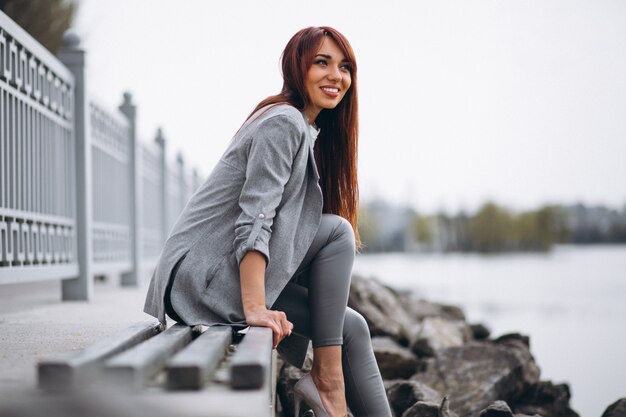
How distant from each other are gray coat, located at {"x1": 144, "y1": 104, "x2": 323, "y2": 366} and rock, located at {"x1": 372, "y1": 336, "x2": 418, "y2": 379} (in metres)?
2.67

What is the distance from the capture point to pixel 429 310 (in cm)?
858

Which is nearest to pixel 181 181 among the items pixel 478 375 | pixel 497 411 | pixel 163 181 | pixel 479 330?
pixel 163 181

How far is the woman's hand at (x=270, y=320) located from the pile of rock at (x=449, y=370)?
1.44 m

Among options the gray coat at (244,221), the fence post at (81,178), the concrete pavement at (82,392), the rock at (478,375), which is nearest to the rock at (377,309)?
the rock at (478,375)

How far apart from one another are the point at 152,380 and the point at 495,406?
2.34 metres

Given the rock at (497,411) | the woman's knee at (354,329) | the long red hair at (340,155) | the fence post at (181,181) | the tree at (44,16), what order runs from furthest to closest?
the fence post at (181,181) < the tree at (44,16) < the rock at (497,411) < the long red hair at (340,155) < the woman's knee at (354,329)

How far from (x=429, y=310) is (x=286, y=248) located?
6.33 m

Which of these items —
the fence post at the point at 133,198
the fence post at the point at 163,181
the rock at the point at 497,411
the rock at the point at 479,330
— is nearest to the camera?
the rock at the point at 497,411

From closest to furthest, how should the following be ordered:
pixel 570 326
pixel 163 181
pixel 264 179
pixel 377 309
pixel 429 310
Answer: pixel 264 179 → pixel 377 309 → pixel 429 310 → pixel 163 181 → pixel 570 326

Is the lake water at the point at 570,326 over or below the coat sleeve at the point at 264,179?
below

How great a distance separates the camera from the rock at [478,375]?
472 centimetres

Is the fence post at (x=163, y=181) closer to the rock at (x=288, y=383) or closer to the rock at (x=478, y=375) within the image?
the rock at (x=478, y=375)

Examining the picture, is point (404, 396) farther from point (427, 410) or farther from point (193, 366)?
point (193, 366)

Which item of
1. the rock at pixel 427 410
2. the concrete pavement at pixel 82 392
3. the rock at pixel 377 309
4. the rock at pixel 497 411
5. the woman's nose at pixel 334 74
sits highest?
the woman's nose at pixel 334 74
